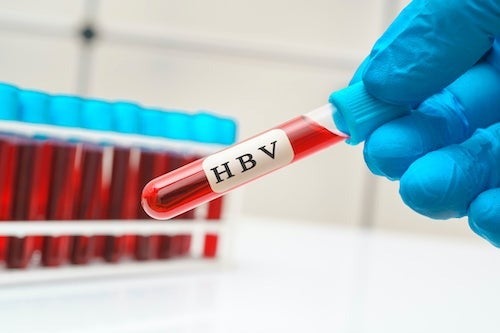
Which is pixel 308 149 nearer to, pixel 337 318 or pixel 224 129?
pixel 337 318

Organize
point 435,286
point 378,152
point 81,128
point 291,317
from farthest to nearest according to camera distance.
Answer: point 435,286 < point 81,128 < point 291,317 < point 378,152

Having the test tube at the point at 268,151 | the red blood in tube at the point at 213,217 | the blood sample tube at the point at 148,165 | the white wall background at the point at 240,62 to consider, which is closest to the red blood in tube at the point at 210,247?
the red blood in tube at the point at 213,217

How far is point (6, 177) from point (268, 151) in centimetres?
49

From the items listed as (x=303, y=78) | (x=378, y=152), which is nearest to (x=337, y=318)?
(x=378, y=152)

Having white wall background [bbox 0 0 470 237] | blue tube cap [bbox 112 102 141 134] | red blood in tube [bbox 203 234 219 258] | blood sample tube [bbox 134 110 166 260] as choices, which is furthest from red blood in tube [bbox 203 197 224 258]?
white wall background [bbox 0 0 470 237]

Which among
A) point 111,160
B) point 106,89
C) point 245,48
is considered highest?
point 245,48

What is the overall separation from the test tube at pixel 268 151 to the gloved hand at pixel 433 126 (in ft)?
0.06

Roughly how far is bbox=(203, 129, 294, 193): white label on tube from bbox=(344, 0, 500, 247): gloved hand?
100 millimetres

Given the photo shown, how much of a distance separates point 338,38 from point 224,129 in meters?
1.17

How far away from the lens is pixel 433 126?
66 cm

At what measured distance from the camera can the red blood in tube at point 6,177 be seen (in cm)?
88

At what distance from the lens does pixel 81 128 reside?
0.95 m

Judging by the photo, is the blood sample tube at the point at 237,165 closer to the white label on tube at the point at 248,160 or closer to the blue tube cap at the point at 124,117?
the white label on tube at the point at 248,160

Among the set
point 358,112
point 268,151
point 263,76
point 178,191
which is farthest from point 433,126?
point 263,76
